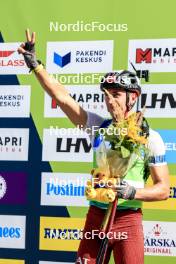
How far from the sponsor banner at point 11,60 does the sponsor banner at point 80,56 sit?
0.21m

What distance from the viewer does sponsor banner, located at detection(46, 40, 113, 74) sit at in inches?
137

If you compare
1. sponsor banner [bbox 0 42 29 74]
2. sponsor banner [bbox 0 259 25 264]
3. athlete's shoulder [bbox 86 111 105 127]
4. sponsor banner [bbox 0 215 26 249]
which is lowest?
sponsor banner [bbox 0 259 25 264]

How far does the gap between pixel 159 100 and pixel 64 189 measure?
36.5 inches

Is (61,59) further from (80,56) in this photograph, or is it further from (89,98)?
(89,98)

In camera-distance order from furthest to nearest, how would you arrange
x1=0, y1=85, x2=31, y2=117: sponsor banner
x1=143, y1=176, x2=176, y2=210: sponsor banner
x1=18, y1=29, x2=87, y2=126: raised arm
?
x1=0, y1=85, x2=31, y2=117: sponsor banner → x1=143, y1=176, x2=176, y2=210: sponsor banner → x1=18, y1=29, x2=87, y2=126: raised arm

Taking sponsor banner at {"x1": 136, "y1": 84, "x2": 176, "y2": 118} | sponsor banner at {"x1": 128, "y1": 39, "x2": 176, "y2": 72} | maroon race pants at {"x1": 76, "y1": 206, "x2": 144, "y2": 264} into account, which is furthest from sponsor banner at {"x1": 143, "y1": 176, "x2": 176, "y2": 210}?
maroon race pants at {"x1": 76, "y1": 206, "x2": 144, "y2": 264}

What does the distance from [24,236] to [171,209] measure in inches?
43.6

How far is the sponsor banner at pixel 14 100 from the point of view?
363cm

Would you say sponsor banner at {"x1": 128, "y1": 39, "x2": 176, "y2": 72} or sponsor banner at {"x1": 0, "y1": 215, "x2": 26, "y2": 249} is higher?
sponsor banner at {"x1": 128, "y1": 39, "x2": 176, "y2": 72}

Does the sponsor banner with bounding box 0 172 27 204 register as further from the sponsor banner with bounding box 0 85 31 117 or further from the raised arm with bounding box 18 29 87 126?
the raised arm with bounding box 18 29 87 126

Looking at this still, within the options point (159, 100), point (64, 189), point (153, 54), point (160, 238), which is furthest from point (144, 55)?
point (160, 238)

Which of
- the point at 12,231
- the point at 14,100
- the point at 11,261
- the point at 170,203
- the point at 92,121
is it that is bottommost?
the point at 11,261

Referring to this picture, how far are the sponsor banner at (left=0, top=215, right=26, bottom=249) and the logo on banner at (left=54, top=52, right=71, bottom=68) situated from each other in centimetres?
116

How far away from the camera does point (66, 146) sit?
3.55m
